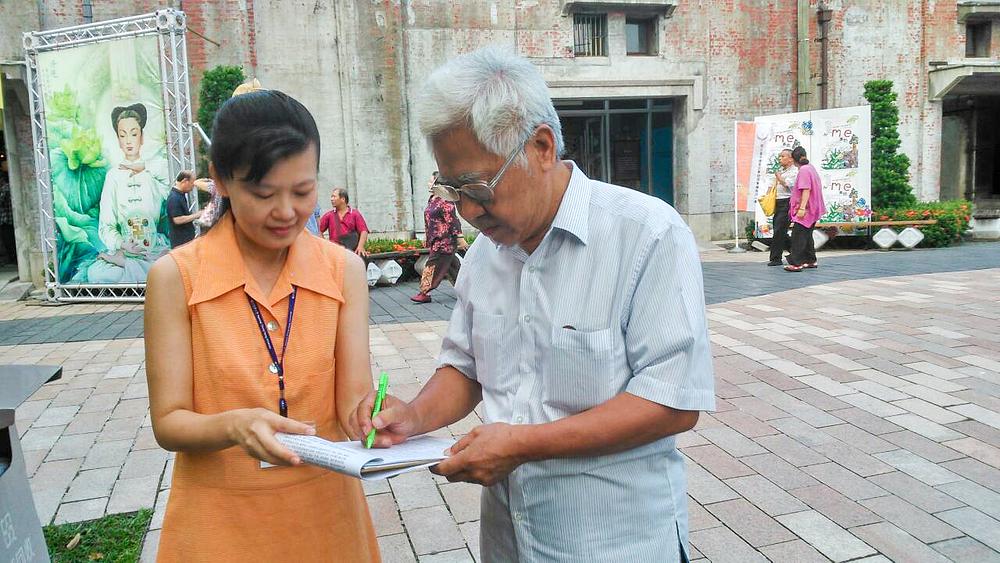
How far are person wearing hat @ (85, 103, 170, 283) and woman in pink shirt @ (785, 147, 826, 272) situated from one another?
29.1ft

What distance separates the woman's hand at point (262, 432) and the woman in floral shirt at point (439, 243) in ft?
25.5

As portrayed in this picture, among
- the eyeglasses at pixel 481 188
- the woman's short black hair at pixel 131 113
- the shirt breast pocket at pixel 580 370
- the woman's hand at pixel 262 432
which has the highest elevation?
the woman's short black hair at pixel 131 113

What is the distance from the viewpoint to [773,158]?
1390 centimetres

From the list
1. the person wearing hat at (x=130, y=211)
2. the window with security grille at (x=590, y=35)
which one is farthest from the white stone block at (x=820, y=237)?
the person wearing hat at (x=130, y=211)

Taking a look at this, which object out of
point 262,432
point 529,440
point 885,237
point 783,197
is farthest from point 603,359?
point 885,237

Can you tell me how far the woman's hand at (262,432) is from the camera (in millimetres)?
1404

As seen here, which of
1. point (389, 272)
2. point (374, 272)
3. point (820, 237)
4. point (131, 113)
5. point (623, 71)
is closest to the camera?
point (131, 113)

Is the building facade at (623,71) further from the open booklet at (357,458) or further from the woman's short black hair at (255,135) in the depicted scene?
the open booklet at (357,458)

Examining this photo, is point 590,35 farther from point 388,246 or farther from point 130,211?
point 130,211

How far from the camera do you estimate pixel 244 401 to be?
1.58m

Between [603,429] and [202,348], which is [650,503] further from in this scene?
[202,348]

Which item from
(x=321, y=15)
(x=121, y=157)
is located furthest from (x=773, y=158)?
(x=121, y=157)

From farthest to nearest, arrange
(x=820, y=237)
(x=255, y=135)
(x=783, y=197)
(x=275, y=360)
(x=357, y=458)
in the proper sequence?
(x=820, y=237), (x=783, y=197), (x=275, y=360), (x=255, y=135), (x=357, y=458)

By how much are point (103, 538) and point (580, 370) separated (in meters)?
2.73
